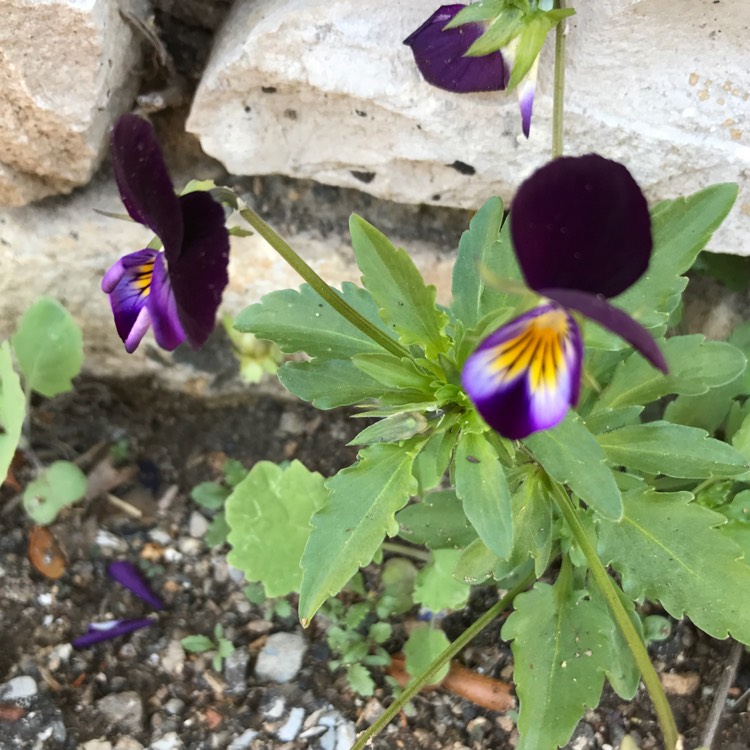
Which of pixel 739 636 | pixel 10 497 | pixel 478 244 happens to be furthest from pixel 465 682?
pixel 10 497

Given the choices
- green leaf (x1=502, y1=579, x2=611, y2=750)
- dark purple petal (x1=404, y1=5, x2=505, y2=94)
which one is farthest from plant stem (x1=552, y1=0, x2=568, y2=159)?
green leaf (x1=502, y1=579, x2=611, y2=750)

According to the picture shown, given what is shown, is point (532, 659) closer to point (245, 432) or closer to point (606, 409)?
point (606, 409)

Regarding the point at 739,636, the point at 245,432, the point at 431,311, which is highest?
the point at 431,311

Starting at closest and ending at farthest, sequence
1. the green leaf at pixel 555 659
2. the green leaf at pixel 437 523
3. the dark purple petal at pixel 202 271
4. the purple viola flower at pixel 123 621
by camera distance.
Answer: the dark purple petal at pixel 202 271 < the green leaf at pixel 555 659 < the green leaf at pixel 437 523 < the purple viola flower at pixel 123 621

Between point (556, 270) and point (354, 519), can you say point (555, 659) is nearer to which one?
point (354, 519)

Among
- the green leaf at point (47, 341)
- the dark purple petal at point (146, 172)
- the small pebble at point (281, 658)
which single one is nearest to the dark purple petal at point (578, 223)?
the dark purple petal at point (146, 172)

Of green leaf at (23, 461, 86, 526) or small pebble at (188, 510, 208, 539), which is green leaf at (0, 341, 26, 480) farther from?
small pebble at (188, 510, 208, 539)

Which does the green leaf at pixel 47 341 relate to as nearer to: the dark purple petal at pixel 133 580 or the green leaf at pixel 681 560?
the dark purple petal at pixel 133 580
